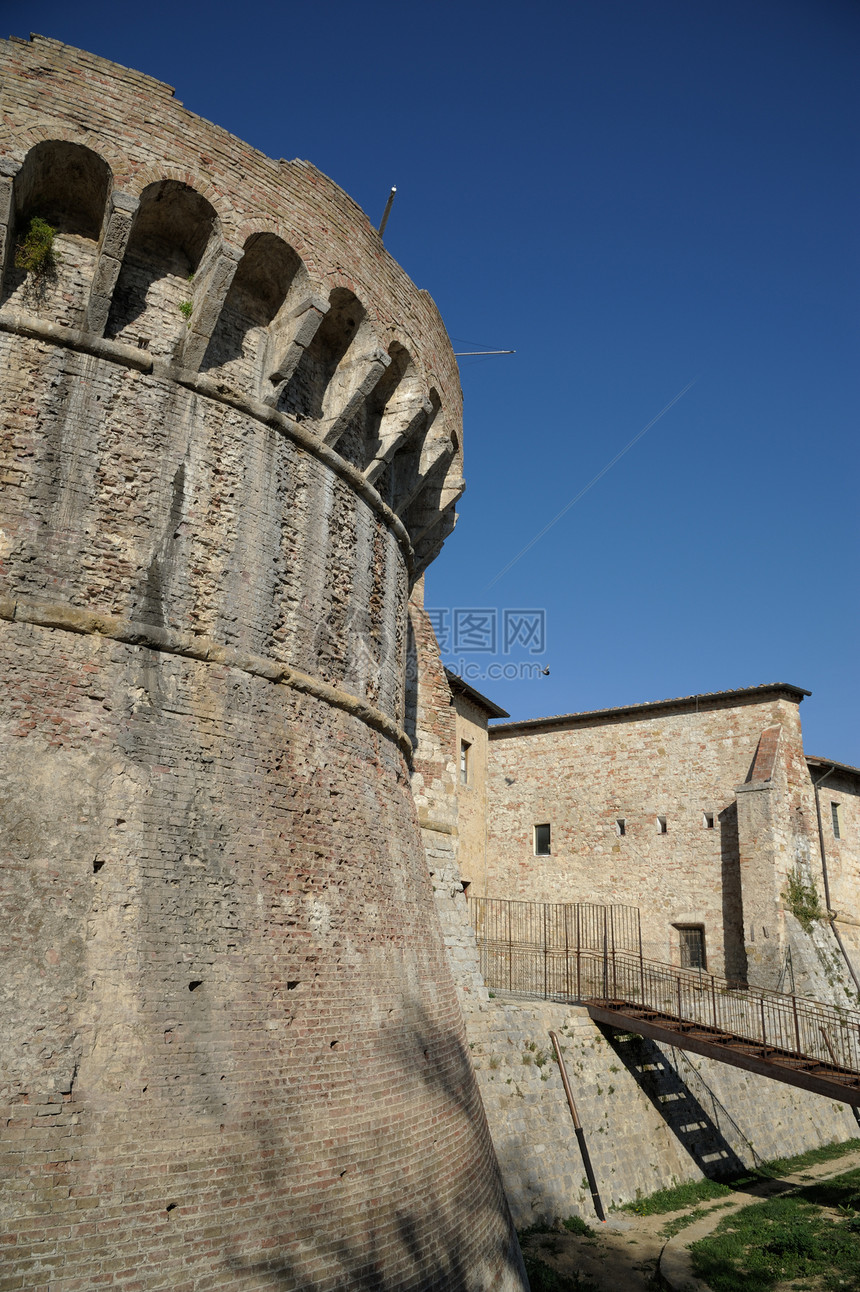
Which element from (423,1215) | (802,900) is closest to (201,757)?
(423,1215)

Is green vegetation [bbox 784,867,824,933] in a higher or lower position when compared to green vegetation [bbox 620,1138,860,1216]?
higher

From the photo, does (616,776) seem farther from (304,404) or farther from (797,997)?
(304,404)

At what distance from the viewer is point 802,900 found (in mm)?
19781

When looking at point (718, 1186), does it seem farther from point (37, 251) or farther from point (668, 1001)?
point (37, 251)

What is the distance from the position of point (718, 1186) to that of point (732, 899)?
8.07 meters

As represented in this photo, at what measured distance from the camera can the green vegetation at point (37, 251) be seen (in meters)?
7.99

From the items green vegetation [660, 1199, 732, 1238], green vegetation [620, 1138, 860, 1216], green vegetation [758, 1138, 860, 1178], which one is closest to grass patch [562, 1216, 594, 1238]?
green vegetation [660, 1199, 732, 1238]

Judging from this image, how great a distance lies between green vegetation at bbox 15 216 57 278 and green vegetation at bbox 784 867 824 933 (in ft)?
61.8

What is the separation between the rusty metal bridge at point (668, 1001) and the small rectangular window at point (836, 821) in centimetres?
506

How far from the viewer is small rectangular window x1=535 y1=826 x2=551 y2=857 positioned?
82.0 feet

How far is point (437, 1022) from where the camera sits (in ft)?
30.5

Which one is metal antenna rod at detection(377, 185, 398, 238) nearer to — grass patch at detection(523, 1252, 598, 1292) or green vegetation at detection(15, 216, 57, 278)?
green vegetation at detection(15, 216, 57, 278)

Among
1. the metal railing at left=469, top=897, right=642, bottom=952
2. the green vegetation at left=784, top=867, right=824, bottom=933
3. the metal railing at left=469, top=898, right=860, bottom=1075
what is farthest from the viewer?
the metal railing at left=469, top=897, right=642, bottom=952

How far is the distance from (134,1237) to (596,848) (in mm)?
19357
